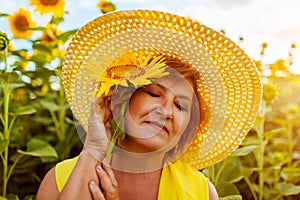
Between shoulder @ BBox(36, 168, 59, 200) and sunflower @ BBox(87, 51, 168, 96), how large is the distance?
27 cm

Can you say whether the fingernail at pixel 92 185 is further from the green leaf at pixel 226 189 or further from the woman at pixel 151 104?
the green leaf at pixel 226 189

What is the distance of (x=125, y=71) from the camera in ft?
4.39

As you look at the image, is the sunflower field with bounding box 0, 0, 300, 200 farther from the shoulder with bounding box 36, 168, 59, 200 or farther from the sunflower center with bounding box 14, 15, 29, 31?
the shoulder with bounding box 36, 168, 59, 200

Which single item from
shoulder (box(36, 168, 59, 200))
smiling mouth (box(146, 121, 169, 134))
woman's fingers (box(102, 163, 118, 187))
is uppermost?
smiling mouth (box(146, 121, 169, 134))

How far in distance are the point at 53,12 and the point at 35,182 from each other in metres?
0.70

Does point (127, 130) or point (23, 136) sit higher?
point (127, 130)

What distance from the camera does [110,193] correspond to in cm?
135

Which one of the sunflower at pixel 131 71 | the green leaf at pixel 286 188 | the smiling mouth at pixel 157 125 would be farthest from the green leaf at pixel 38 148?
the green leaf at pixel 286 188

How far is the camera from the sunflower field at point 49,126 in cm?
199

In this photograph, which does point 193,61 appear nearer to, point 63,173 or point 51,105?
point 63,173

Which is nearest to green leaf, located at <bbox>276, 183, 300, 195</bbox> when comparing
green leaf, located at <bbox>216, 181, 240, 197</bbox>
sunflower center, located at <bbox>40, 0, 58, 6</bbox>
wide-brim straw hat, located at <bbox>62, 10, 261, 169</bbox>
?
green leaf, located at <bbox>216, 181, 240, 197</bbox>

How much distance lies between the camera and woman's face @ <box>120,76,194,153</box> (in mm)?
1330

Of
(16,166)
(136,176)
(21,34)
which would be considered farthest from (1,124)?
(136,176)

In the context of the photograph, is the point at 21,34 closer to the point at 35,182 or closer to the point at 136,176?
the point at 35,182
